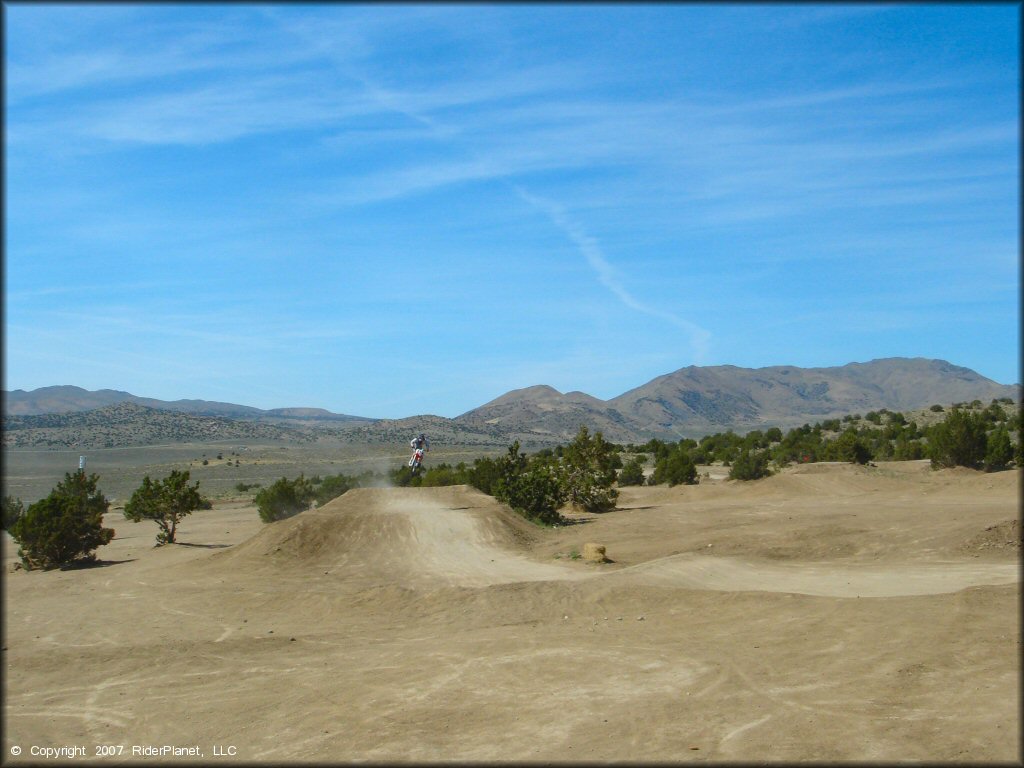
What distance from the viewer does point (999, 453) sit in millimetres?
47062

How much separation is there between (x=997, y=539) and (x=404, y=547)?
18.2 m

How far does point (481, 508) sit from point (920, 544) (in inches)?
633

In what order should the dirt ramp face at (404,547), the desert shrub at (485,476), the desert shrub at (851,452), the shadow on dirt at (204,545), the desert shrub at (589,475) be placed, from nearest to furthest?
the dirt ramp face at (404,547) < the shadow on dirt at (204,545) < the desert shrub at (589,475) < the desert shrub at (485,476) < the desert shrub at (851,452)

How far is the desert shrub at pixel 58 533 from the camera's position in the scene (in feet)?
92.7

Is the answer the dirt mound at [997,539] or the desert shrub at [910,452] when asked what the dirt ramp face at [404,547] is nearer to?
the dirt mound at [997,539]

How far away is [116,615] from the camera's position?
2053 centimetres

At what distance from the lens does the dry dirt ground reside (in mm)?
11273

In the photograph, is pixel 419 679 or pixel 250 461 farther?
pixel 250 461

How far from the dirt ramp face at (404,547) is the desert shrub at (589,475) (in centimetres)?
757

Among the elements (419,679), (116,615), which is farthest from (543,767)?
(116,615)

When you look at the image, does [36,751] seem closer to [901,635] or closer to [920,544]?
[901,635]

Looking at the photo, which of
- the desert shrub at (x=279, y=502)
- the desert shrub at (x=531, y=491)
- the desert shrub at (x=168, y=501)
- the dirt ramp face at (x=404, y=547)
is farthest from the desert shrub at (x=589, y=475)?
the desert shrub at (x=168, y=501)

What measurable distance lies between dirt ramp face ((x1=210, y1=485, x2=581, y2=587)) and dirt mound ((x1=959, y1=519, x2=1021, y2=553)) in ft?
37.4

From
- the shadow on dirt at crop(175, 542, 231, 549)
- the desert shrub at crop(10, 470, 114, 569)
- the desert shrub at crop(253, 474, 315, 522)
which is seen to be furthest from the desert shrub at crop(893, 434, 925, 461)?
the desert shrub at crop(10, 470, 114, 569)
